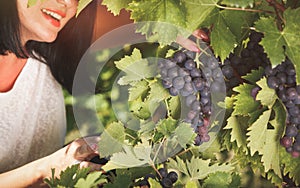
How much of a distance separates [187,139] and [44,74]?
1.06ft

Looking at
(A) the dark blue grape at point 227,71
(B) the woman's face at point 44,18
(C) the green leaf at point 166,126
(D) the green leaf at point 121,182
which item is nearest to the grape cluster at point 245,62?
(A) the dark blue grape at point 227,71

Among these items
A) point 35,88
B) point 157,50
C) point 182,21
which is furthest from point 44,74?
point 182,21

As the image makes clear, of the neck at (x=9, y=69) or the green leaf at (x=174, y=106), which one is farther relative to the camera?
the neck at (x=9, y=69)

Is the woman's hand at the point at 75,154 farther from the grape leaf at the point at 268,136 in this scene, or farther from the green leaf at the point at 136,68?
the grape leaf at the point at 268,136

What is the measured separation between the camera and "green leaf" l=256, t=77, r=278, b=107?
80 centimetres

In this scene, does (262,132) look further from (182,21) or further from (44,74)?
(44,74)

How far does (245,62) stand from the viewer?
2.84 feet

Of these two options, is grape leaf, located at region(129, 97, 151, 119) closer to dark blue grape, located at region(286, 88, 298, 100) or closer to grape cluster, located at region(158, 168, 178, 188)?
grape cluster, located at region(158, 168, 178, 188)

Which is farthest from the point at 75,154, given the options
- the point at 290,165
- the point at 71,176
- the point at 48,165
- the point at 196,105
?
the point at 290,165

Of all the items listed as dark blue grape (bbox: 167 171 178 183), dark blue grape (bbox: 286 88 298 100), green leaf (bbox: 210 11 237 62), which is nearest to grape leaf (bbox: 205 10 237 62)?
green leaf (bbox: 210 11 237 62)

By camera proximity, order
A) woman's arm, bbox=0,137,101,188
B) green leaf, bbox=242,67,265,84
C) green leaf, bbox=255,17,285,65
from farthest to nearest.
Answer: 1. woman's arm, bbox=0,137,101,188
2. green leaf, bbox=242,67,265,84
3. green leaf, bbox=255,17,285,65

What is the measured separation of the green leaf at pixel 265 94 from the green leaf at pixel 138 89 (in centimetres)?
18

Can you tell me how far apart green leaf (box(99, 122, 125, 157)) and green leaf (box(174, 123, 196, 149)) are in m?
0.09

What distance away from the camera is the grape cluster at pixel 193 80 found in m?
0.84
